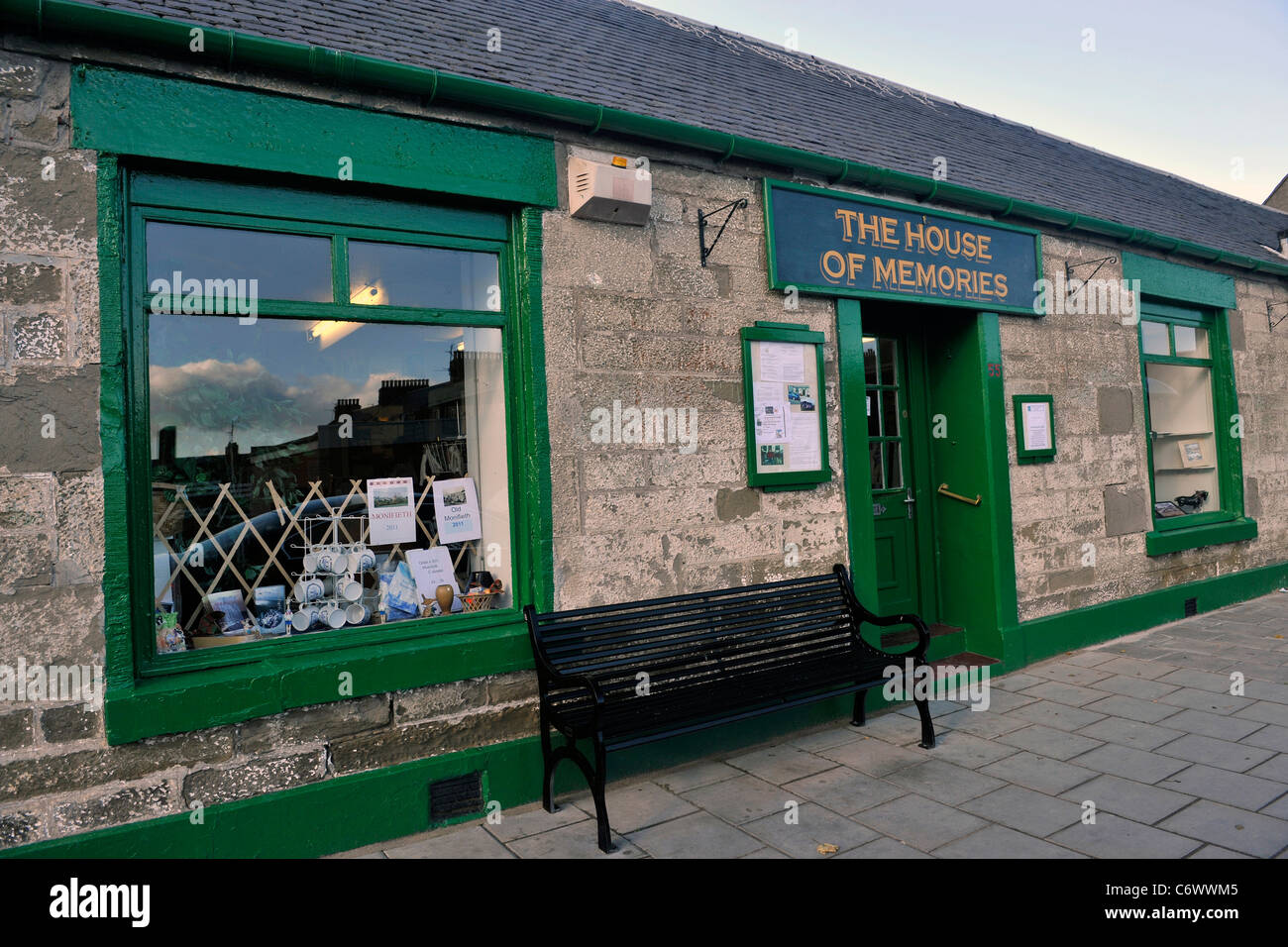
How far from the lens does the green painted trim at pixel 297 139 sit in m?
3.15

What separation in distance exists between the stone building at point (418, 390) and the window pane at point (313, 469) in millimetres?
13

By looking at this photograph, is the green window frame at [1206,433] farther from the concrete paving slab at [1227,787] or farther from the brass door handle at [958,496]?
the concrete paving slab at [1227,787]

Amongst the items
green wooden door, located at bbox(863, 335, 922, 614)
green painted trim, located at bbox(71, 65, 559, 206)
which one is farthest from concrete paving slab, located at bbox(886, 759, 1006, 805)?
green painted trim, located at bbox(71, 65, 559, 206)

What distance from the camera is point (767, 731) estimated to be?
15.1 feet

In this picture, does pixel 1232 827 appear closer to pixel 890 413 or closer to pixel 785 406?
pixel 785 406

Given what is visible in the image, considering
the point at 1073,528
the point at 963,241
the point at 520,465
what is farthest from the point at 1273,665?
the point at 520,465

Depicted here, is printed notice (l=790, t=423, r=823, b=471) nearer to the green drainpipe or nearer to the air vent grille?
the green drainpipe

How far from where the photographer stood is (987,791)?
379 centimetres

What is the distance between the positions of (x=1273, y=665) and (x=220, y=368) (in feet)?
21.8

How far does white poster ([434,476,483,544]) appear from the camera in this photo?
3.99 meters

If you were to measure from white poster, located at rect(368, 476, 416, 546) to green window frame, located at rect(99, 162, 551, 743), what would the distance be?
16.5 inches

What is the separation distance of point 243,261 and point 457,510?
1430 millimetres

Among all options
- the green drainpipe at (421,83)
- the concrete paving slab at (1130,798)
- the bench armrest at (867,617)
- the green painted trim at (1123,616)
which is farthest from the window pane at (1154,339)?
the concrete paving slab at (1130,798)
